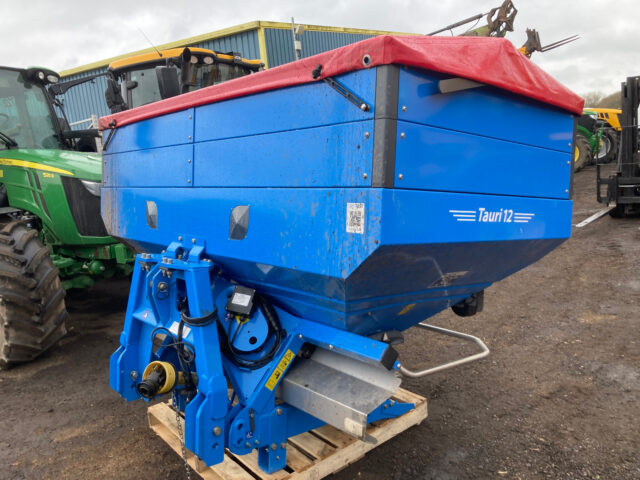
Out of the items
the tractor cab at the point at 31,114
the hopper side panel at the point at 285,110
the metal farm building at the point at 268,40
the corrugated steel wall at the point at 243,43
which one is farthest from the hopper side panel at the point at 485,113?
the corrugated steel wall at the point at 243,43

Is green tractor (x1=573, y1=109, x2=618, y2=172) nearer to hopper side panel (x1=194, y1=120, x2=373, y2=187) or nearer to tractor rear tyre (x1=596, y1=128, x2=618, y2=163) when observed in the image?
tractor rear tyre (x1=596, y1=128, x2=618, y2=163)

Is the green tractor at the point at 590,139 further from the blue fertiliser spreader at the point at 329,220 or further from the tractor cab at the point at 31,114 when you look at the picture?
the tractor cab at the point at 31,114

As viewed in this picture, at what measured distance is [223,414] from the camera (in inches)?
84.3

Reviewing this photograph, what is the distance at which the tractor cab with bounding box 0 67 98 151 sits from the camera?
185 inches

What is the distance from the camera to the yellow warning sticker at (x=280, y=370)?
2.21m

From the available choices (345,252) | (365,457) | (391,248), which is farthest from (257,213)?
(365,457)

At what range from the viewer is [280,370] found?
2.22 meters

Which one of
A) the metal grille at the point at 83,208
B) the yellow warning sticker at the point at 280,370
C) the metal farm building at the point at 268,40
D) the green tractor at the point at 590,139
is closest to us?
the yellow warning sticker at the point at 280,370

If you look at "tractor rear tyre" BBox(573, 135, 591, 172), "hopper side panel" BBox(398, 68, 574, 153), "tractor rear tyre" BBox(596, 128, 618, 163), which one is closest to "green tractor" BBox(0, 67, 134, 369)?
"hopper side panel" BBox(398, 68, 574, 153)

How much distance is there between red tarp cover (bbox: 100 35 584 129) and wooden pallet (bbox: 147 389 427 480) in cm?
180

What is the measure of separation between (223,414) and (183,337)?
0.46 meters

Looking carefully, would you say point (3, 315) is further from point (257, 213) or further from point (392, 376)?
point (392, 376)

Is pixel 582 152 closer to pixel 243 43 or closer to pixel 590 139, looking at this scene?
pixel 590 139

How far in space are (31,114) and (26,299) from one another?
2.20 meters
